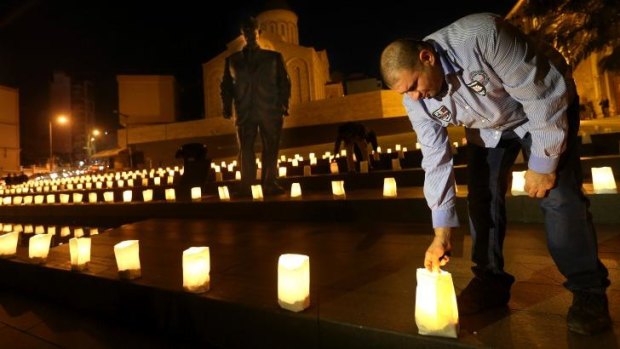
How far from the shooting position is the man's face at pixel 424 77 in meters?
1.51

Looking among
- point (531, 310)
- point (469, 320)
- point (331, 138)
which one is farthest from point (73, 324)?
point (331, 138)

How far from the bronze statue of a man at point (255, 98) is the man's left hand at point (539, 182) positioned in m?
5.35

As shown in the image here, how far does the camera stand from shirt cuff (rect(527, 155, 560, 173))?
148 centimetres

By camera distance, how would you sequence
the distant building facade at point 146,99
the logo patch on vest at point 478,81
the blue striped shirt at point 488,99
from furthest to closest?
the distant building facade at point 146,99 → the logo patch on vest at point 478,81 → the blue striped shirt at point 488,99

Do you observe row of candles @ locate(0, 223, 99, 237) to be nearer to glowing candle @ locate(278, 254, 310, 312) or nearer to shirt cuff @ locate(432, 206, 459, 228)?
glowing candle @ locate(278, 254, 310, 312)

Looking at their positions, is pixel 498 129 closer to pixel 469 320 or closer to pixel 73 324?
pixel 469 320

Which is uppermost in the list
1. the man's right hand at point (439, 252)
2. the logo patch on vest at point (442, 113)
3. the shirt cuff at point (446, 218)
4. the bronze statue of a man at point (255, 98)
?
the bronze statue of a man at point (255, 98)

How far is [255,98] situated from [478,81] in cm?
546

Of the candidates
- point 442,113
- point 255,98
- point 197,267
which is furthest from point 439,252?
point 255,98

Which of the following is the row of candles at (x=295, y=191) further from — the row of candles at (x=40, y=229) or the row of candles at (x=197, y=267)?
the row of candles at (x=197, y=267)

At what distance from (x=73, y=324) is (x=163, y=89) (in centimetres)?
4175

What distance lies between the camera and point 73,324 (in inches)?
107

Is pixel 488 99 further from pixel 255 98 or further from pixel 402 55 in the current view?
pixel 255 98

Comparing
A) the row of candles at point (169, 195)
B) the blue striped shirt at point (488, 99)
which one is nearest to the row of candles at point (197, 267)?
the blue striped shirt at point (488, 99)
